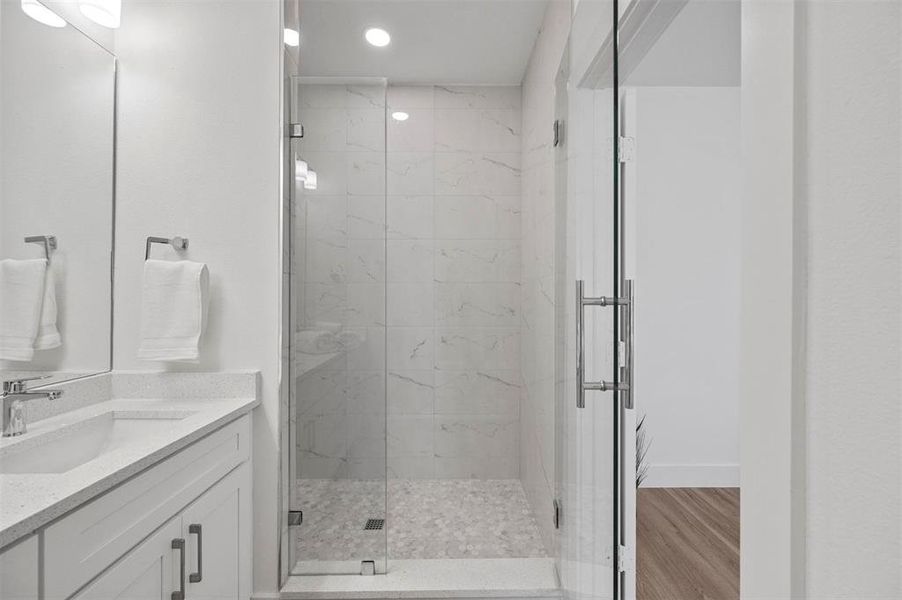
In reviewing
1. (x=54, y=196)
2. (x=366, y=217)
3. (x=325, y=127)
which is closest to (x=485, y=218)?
(x=366, y=217)

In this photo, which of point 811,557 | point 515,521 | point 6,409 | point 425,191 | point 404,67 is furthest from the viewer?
point 425,191

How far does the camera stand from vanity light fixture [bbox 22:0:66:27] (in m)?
1.47

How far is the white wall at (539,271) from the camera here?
7.06ft

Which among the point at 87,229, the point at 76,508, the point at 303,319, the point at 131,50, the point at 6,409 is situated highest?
the point at 131,50

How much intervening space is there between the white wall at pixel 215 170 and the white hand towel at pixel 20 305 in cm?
34

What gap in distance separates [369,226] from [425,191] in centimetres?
107

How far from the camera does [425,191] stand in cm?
307

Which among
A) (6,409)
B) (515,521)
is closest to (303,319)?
(6,409)

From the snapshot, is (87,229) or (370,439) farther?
(370,439)

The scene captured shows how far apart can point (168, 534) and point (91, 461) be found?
26 centimetres

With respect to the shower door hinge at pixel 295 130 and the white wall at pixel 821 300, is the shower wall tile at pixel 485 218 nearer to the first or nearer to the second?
the shower door hinge at pixel 295 130

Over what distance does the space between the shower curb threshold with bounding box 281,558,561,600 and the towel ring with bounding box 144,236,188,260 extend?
1292mm

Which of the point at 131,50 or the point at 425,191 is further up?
the point at 131,50

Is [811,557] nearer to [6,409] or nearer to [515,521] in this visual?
[6,409]
